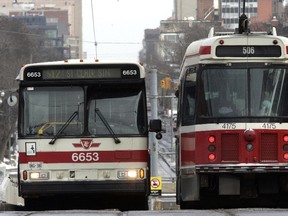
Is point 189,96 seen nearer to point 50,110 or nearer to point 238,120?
point 238,120

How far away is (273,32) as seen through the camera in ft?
71.6

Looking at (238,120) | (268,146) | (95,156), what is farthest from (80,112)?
(268,146)

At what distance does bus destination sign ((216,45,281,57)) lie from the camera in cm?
2083

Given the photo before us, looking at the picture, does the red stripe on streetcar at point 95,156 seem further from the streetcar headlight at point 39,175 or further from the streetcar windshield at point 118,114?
the streetcar windshield at point 118,114

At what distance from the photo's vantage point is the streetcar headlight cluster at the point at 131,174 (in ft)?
72.6

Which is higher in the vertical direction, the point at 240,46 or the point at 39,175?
the point at 240,46

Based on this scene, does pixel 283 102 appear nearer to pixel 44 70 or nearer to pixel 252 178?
pixel 252 178

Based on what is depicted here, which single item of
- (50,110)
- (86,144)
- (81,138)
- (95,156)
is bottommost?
(95,156)

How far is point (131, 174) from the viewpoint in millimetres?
22156

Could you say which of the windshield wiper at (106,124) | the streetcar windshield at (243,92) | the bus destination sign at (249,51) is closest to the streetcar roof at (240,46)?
the bus destination sign at (249,51)

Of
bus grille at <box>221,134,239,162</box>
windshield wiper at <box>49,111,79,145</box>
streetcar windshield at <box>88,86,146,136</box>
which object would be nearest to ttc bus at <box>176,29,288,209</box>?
bus grille at <box>221,134,239,162</box>

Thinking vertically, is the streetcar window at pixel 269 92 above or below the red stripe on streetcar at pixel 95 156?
above

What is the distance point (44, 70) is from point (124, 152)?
2231mm

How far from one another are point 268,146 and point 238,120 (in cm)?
70
